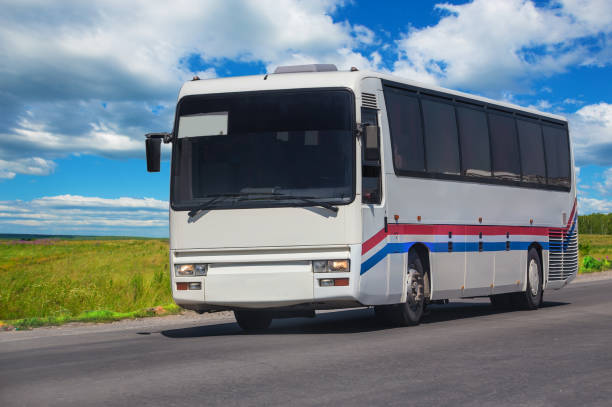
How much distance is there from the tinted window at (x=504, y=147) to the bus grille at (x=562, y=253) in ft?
7.56

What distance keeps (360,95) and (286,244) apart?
2.35 meters

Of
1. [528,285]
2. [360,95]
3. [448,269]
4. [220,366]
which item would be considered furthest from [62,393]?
[528,285]

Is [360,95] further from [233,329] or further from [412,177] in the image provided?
[233,329]

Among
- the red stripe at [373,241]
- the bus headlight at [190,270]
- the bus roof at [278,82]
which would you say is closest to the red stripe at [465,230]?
the red stripe at [373,241]

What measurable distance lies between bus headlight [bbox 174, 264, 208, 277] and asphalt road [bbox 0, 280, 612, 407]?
0.90 meters

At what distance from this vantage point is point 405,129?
13.4m

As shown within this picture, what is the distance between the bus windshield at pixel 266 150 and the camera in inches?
467

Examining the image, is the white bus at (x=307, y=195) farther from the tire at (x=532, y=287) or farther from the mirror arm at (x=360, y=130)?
the tire at (x=532, y=287)

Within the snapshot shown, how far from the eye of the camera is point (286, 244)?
1181 centimetres

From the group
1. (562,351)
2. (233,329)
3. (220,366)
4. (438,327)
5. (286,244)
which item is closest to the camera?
(220,366)

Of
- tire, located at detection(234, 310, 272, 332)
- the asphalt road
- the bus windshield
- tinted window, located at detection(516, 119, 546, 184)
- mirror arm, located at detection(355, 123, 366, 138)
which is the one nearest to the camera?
the asphalt road

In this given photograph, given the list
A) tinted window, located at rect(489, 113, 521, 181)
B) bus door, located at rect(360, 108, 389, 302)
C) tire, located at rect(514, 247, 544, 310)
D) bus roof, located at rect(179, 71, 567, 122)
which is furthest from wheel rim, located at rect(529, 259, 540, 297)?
bus roof, located at rect(179, 71, 567, 122)

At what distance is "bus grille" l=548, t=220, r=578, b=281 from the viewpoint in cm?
1850

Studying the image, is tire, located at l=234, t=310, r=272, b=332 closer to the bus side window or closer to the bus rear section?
the bus rear section
